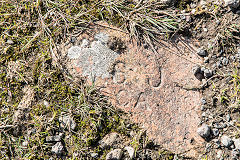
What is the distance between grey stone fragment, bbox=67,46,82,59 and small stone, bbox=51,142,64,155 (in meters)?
1.02

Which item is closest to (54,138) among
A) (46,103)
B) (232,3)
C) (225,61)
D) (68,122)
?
(68,122)

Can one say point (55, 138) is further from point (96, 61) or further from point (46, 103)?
point (96, 61)

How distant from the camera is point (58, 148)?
2.96 meters

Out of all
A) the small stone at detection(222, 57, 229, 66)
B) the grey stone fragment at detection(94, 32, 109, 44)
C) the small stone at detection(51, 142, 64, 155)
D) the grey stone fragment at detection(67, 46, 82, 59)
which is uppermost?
the grey stone fragment at detection(94, 32, 109, 44)

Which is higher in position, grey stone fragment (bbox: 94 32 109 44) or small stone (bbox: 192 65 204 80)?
grey stone fragment (bbox: 94 32 109 44)

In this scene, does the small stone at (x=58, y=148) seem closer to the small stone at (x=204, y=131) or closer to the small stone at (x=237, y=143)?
the small stone at (x=204, y=131)

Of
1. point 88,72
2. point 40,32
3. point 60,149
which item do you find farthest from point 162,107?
point 40,32

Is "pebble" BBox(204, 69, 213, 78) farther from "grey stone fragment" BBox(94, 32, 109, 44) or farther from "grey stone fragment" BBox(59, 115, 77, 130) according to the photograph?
"grey stone fragment" BBox(59, 115, 77, 130)

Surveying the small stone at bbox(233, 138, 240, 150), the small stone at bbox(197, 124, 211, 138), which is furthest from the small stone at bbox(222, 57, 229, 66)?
the small stone at bbox(233, 138, 240, 150)

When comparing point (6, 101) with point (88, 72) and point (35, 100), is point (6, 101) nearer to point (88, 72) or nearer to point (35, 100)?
point (35, 100)

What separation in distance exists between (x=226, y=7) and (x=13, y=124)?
286 centimetres

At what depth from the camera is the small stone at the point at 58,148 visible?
2957 mm

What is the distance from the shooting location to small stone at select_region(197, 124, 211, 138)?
290cm

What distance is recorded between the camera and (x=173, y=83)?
303cm
